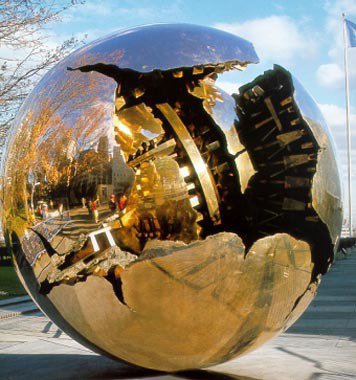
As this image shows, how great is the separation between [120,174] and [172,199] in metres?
0.33

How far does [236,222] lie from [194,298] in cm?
50

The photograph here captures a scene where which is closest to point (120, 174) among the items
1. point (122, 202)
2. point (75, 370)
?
point (122, 202)

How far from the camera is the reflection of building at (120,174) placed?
3.36 meters

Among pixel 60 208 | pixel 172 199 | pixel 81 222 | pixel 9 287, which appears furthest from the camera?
pixel 9 287

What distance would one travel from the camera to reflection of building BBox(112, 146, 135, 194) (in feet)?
11.0

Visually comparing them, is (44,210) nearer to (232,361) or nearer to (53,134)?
(53,134)

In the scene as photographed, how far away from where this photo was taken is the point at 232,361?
4.88m

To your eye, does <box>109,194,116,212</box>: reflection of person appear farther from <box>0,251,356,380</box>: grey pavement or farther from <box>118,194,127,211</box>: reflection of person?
<box>0,251,356,380</box>: grey pavement

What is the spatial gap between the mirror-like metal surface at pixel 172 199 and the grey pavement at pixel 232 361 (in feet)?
2.22

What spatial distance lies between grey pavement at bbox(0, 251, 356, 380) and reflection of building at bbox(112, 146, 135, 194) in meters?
1.58

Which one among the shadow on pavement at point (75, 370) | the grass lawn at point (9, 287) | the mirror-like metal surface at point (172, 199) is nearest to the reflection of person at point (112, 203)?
the mirror-like metal surface at point (172, 199)

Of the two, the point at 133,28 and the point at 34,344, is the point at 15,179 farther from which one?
the point at 34,344

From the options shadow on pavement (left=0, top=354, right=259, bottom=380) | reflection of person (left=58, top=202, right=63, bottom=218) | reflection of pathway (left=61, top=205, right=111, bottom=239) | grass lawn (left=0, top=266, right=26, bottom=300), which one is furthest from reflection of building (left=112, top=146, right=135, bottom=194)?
grass lawn (left=0, top=266, right=26, bottom=300)

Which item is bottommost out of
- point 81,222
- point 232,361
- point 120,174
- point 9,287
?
point 9,287
